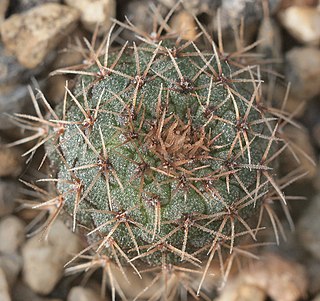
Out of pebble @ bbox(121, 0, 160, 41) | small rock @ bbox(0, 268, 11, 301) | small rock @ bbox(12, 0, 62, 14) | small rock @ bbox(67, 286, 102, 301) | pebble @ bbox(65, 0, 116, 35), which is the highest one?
small rock @ bbox(12, 0, 62, 14)

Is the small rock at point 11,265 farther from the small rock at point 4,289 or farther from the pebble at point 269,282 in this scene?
the pebble at point 269,282

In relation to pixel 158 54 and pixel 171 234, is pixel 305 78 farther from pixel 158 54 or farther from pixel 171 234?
pixel 171 234

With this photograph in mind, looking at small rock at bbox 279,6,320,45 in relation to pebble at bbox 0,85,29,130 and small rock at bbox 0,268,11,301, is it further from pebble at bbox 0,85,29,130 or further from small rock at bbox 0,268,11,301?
small rock at bbox 0,268,11,301

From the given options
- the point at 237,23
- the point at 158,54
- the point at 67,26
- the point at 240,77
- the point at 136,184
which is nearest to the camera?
the point at 136,184

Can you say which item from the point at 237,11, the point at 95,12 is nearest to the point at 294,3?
the point at 237,11

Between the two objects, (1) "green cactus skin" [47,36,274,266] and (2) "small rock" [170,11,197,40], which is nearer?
(1) "green cactus skin" [47,36,274,266]

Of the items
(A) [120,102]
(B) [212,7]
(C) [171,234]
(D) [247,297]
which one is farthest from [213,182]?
(B) [212,7]

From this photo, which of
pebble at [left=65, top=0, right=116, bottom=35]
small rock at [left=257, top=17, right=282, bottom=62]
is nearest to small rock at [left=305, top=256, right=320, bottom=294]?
small rock at [left=257, top=17, right=282, bottom=62]
